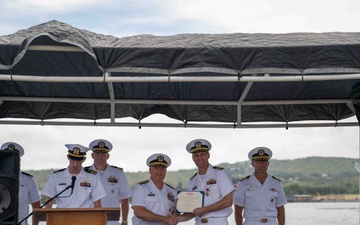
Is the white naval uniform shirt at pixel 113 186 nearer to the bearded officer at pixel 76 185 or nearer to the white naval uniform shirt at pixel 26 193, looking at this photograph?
the white naval uniform shirt at pixel 26 193

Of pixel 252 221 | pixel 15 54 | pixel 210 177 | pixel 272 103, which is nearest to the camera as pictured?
pixel 15 54

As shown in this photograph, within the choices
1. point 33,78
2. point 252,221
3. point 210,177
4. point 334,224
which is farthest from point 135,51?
point 334,224

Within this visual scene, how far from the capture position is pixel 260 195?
8.70m

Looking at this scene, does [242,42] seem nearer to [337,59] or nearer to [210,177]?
[337,59]

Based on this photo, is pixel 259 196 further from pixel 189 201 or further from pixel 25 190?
pixel 25 190

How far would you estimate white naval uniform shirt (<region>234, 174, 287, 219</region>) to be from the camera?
28.4 ft

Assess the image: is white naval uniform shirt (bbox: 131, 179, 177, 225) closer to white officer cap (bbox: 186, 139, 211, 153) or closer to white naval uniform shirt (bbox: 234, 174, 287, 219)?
white officer cap (bbox: 186, 139, 211, 153)

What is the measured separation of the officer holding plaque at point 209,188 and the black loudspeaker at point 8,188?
1878 millimetres

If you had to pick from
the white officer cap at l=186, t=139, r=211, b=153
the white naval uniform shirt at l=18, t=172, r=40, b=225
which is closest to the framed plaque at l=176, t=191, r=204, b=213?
the white officer cap at l=186, t=139, r=211, b=153

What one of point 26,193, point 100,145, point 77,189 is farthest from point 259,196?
point 26,193

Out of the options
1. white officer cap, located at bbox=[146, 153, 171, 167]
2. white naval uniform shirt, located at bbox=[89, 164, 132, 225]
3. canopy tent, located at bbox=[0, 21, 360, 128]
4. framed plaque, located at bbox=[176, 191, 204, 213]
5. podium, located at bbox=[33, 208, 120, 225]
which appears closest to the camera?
podium, located at bbox=[33, 208, 120, 225]

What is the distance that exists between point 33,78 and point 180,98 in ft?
8.76

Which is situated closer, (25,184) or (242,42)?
(242,42)

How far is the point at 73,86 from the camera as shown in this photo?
905cm
